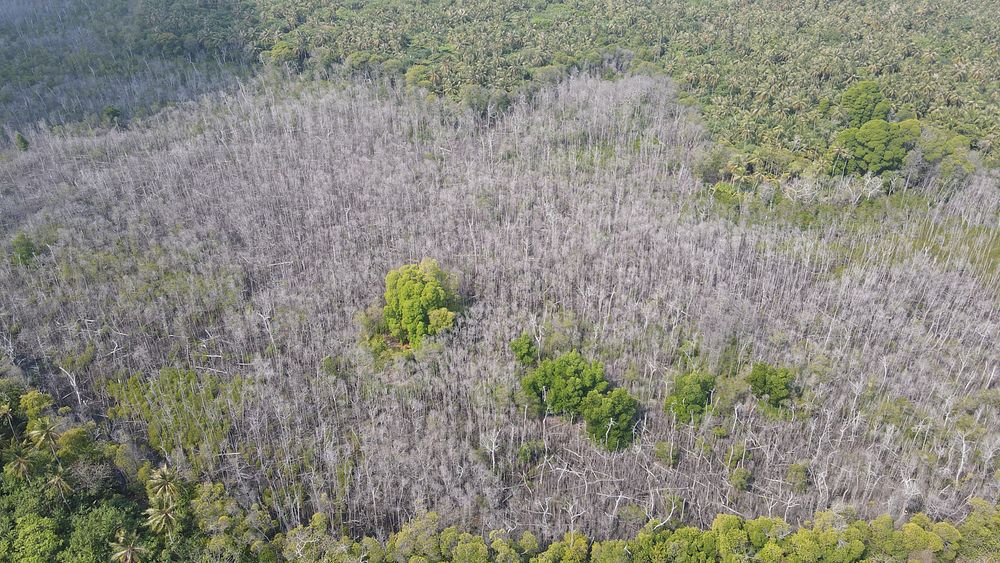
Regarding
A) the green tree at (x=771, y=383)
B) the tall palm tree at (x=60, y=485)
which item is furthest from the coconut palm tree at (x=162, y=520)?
the green tree at (x=771, y=383)

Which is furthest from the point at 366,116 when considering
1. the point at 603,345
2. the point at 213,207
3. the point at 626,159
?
the point at 603,345

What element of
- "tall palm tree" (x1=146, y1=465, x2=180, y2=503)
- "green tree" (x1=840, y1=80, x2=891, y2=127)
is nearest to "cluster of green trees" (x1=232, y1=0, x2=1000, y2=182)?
"green tree" (x1=840, y1=80, x2=891, y2=127)

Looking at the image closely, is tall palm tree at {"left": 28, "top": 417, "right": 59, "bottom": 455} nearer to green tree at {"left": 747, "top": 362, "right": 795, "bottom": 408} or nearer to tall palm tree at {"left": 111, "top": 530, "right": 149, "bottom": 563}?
tall palm tree at {"left": 111, "top": 530, "right": 149, "bottom": 563}

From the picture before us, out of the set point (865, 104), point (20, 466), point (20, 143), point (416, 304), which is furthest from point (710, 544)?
point (20, 143)

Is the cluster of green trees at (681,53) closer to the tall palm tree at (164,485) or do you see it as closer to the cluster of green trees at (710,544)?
the cluster of green trees at (710,544)

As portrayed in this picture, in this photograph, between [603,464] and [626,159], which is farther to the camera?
[626,159]

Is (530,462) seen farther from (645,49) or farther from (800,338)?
(645,49)

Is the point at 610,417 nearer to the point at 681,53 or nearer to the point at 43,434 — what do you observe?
the point at 43,434
